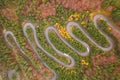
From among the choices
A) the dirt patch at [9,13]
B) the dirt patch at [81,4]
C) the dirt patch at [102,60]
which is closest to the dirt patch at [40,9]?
the dirt patch at [81,4]

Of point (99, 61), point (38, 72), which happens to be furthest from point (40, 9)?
point (99, 61)

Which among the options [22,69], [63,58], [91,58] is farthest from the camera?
[22,69]

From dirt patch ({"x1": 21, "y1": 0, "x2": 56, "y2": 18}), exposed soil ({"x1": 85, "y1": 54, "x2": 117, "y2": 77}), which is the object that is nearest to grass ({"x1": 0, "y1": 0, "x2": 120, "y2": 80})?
exposed soil ({"x1": 85, "y1": 54, "x2": 117, "y2": 77})

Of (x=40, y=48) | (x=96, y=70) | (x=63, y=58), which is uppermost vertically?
(x=40, y=48)

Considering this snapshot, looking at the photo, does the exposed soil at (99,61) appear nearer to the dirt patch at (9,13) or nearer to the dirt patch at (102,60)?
the dirt patch at (102,60)

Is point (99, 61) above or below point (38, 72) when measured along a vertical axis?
above

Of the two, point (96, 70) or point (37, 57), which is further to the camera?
point (37, 57)

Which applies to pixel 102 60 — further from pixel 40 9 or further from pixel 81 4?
pixel 40 9

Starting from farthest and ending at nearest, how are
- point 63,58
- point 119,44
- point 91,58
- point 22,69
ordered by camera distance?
point 22,69
point 63,58
point 91,58
point 119,44

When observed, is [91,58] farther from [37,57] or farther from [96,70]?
[37,57]

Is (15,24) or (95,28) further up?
(15,24)

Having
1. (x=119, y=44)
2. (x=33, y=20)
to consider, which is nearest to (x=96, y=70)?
(x=119, y=44)
